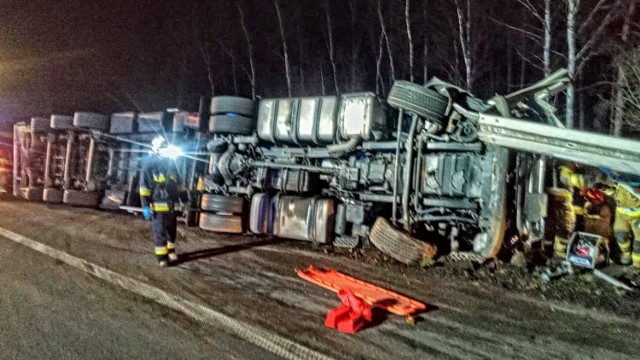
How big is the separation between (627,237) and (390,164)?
3.05 meters

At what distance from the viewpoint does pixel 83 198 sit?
10.9 meters

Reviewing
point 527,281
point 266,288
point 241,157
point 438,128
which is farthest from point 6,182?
point 527,281

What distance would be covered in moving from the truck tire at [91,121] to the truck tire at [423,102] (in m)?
7.93

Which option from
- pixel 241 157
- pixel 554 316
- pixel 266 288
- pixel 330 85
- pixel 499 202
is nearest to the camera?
pixel 554 316

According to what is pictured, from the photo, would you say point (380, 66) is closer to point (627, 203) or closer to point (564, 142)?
point (627, 203)

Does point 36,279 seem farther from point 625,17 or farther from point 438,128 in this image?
point 625,17

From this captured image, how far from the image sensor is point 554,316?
4.15 metres

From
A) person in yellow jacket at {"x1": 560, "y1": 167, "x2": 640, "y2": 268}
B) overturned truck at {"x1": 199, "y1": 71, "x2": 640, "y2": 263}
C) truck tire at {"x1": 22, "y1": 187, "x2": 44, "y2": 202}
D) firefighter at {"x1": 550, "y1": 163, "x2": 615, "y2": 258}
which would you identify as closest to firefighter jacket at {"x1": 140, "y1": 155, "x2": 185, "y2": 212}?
Result: overturned truck at {"x1": 199, "y1": 71, "x2": 640, "y2": 263}

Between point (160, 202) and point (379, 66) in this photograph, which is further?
point (379, 66)

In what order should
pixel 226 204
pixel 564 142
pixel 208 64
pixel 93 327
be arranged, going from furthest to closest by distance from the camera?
pixel 208 64
pixel 226 204
pixel 564 142
pixel 93 327

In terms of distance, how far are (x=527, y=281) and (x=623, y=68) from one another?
8571 mm

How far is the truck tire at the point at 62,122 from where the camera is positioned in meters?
11.4

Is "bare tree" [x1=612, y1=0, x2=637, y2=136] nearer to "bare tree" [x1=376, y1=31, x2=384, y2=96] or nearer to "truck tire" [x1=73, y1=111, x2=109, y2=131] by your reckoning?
"bare tree" [x1=376, y1=31, x2=384, y2=96]

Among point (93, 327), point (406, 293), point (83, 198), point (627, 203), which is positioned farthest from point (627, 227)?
point (83, 198)
